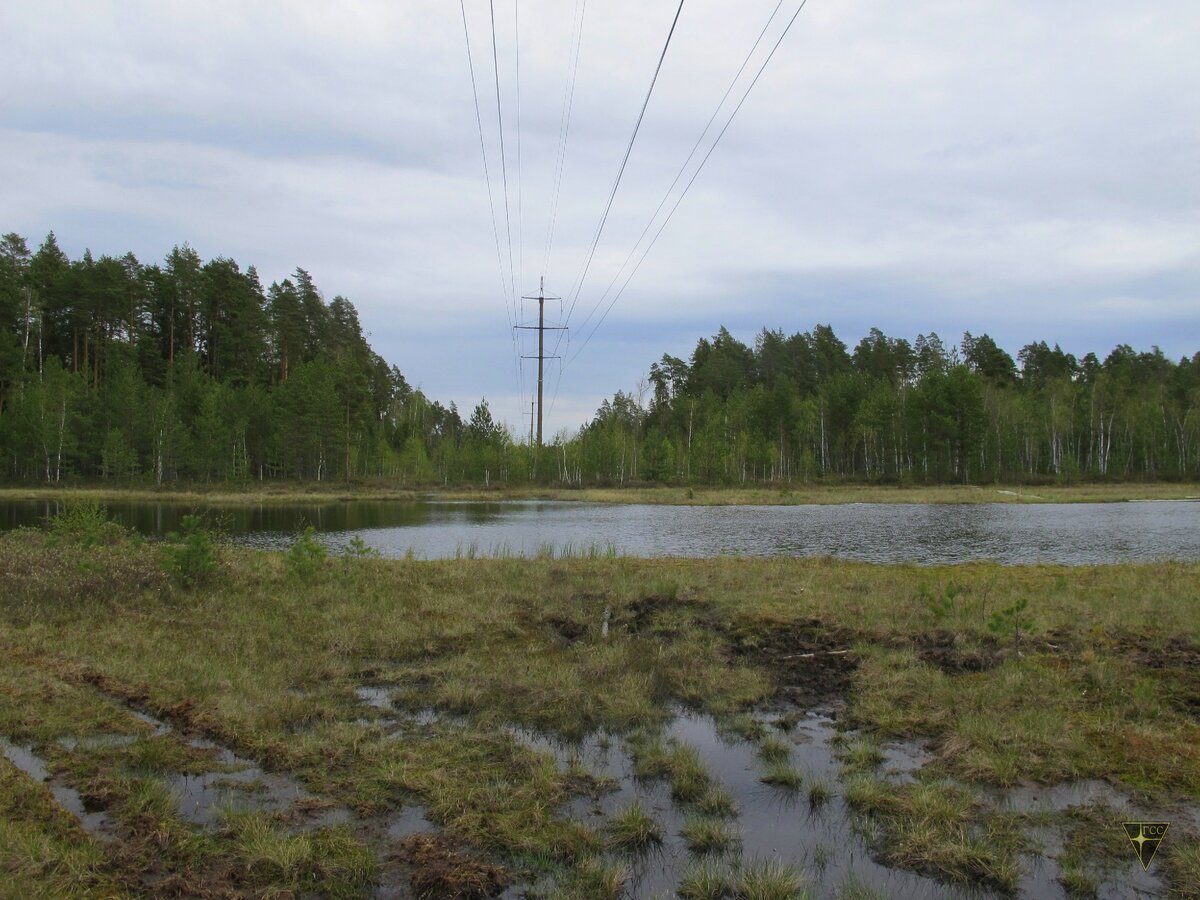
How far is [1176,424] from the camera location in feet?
305

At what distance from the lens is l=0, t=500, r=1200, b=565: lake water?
93.1 ft

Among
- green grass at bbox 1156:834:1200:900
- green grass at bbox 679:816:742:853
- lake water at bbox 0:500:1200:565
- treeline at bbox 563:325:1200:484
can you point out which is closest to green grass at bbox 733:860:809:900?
green grass at bbox 679:816:742:853

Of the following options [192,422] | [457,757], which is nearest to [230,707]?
[457,757]

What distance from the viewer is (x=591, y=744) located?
27.5ft

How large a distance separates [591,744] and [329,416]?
79901mm

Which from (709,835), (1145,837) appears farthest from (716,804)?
(1145,837)

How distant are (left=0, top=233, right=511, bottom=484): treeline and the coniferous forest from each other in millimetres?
232

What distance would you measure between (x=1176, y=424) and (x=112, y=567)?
11161 cm

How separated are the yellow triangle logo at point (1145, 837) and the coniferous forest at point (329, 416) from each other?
264 ft

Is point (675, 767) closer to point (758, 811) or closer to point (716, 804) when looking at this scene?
point (716, 804)

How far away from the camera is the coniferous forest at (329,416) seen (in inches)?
2933

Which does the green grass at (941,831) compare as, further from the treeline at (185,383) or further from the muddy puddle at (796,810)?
the treeline at (185,383)

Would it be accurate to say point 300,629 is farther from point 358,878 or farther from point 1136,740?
point 1136,740

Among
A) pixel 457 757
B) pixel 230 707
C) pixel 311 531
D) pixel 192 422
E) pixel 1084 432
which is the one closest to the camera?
pixel 457 757
